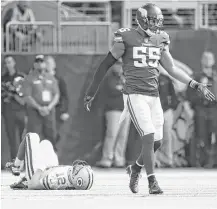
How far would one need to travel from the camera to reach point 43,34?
1546 centimetres

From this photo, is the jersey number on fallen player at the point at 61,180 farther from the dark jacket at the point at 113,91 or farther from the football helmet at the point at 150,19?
the dark jacket at the point at 113,91

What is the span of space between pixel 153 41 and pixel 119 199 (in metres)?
2.00

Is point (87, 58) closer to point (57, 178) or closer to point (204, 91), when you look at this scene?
point (57, 178)

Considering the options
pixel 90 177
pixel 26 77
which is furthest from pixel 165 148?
pixel 90 177

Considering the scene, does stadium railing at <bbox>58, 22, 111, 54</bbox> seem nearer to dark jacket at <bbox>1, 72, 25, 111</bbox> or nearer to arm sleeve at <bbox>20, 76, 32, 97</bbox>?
arm sleeve at <bbox>20, 76, 32, 97</bbox>

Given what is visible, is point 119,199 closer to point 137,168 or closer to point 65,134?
point 137,168

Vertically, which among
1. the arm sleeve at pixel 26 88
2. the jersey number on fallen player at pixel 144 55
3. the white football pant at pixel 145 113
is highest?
the jersey number on fallen player at pixel 144 55

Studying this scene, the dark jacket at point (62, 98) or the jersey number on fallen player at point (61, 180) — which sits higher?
the dark jacket at point (62, 98)

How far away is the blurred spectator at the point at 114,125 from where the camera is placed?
49.9 feet

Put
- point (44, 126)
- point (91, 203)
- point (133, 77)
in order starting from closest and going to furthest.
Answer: point (91, 203) < point (133, 77) < point (44, 126)

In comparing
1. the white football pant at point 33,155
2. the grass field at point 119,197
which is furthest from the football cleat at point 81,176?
the white football pant at point 33,155

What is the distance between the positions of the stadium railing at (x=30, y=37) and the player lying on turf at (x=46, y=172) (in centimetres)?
530

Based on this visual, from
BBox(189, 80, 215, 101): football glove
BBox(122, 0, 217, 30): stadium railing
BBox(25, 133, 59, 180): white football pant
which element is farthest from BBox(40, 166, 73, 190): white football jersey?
BBox(122, 0, 217, 30): stadium railing

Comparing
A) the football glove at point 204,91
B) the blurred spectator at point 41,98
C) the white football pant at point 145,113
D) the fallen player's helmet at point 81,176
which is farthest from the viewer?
the blurred spectator at point 41,98
